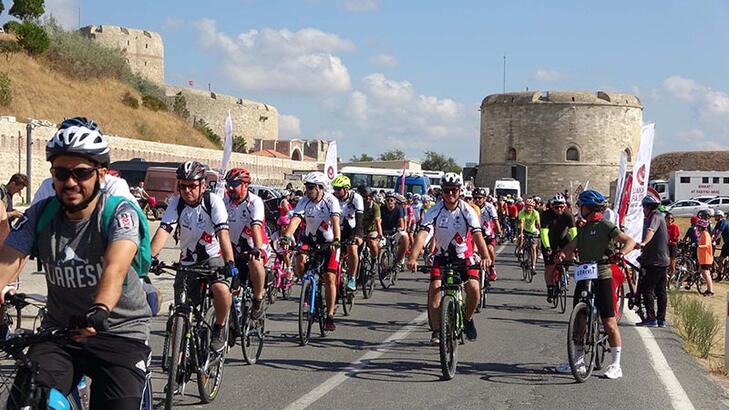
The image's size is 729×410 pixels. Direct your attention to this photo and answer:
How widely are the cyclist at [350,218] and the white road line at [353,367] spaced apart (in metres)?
1.06

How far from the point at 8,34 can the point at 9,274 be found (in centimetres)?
6880

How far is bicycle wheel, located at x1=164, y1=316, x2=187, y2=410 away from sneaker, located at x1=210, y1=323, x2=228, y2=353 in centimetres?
65

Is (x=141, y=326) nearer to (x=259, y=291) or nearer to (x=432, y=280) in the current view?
(x=259, y=291)

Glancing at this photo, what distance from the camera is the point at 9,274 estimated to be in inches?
164

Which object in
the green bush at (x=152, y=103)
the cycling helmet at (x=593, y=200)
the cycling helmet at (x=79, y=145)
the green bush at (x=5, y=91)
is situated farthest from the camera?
the green bush at (x=152, y=103)

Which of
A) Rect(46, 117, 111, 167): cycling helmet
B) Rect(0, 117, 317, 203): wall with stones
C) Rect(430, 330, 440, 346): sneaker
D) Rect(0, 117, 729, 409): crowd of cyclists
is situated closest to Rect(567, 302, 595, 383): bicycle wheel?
Rect(0, 117, 729, 409): crowd of cyclists

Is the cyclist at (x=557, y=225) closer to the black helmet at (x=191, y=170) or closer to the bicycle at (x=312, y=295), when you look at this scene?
the bicycle at (x=312, y=295)

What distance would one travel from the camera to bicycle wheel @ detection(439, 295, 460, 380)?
8859 mm

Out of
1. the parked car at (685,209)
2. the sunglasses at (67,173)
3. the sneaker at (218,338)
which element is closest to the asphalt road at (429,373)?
the sneaker at (218,338)

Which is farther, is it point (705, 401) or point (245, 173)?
point (245, 173)

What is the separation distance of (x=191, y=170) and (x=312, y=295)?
353 centimetres

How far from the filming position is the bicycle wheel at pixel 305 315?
35.2 feet

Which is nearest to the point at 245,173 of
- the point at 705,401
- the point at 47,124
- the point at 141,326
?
the point at 705,401

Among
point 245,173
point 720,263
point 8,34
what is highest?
point 8,34
